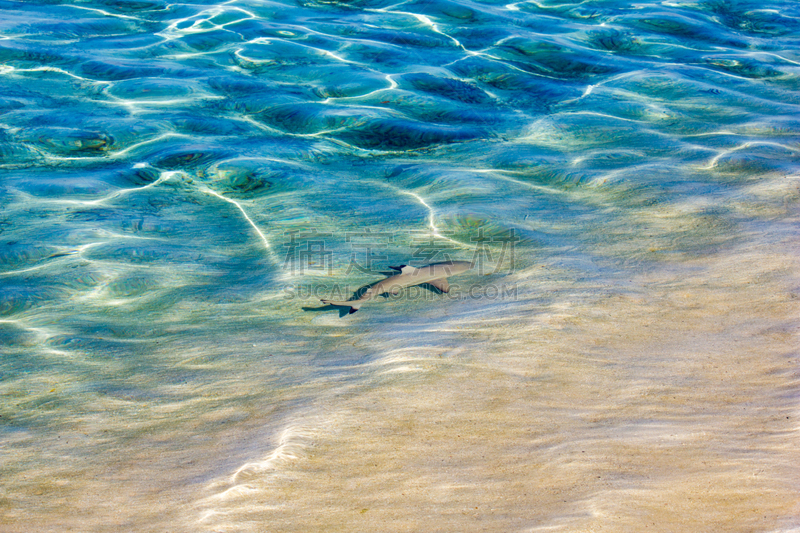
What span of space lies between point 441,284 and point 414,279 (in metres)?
0.15

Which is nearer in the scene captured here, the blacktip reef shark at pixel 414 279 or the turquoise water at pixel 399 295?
the turquoise water at pixel 399 295

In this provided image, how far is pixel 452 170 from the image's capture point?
4484 mm

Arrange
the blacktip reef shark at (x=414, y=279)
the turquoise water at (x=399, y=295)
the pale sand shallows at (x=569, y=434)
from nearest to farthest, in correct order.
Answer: the pale sand shallows at (x=569, y=434), the turquoise water at (x=399, y=295), the blacktip reef shark at (x=414, y=279)

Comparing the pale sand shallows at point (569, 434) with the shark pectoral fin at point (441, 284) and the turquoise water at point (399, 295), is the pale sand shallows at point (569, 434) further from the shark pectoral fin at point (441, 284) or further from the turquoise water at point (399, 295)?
the shark pectoral fin at point (441, 284)

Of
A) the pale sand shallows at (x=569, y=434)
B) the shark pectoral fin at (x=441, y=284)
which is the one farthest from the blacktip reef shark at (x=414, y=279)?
the pale sand shallows at (x=569, y=434)

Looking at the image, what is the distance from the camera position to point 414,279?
10.2 feet

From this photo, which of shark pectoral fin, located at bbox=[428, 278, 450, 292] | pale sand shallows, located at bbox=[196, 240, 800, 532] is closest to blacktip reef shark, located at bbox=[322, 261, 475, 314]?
shark pectoral fin, located at bbox=[428, 278, 450, 292]

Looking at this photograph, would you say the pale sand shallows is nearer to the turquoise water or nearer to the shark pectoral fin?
the turquoise water

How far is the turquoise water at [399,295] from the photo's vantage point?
70.1 inches

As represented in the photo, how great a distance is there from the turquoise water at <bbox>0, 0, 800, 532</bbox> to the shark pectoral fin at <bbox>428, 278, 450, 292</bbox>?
0.07m

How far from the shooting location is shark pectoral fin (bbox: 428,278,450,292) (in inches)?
121

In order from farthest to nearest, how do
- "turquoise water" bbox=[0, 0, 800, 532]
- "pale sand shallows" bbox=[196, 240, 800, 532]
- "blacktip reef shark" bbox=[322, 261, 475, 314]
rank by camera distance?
"blacktip reef shark" bbox=[322, 261, 475, 314] < "turquoise water" bbox=[0, 0, 800, 532] < "pale sand shallows" bbox=[196, 240, 800, 532]

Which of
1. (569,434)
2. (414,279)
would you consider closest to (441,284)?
(414,279)

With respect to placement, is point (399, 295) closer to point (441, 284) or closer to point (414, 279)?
point (414, 279)
